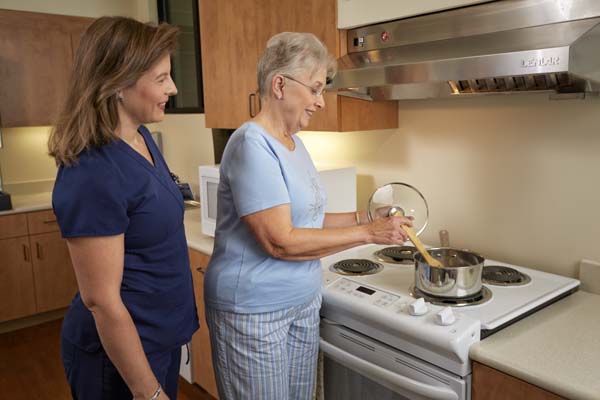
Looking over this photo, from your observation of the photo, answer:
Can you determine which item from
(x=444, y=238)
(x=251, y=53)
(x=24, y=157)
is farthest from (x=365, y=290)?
(x=24, y=157)

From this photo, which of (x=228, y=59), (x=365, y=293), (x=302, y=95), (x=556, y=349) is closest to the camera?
(x=556, y=349)

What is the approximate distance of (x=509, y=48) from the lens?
4.72 ft

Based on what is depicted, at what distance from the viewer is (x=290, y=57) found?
132 cm

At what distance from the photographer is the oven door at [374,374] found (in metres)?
1.32

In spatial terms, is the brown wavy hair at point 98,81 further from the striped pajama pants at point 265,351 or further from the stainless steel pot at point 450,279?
the stainless steel pot at point 450,279

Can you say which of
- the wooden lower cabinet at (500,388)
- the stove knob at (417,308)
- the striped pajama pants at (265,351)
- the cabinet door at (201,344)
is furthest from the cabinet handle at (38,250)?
the wooden lower cabinet at (500,388)

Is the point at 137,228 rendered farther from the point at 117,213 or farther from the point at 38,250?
the point at 38,250

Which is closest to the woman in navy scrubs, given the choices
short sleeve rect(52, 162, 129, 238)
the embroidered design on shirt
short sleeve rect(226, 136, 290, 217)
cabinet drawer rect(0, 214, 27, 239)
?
short sleeve rect(52, 162, 129, 238)

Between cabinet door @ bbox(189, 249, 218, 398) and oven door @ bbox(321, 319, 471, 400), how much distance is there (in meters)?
0.82

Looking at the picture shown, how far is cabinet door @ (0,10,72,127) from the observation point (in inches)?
134

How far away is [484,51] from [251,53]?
3.46ft

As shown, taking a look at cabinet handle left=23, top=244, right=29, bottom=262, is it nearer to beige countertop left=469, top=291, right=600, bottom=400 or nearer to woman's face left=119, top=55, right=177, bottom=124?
woman's face left=119, top=55, right=177, bottom=124

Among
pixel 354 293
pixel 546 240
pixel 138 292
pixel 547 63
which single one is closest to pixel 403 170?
pixel 546 240

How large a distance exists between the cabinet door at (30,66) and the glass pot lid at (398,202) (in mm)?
2521
